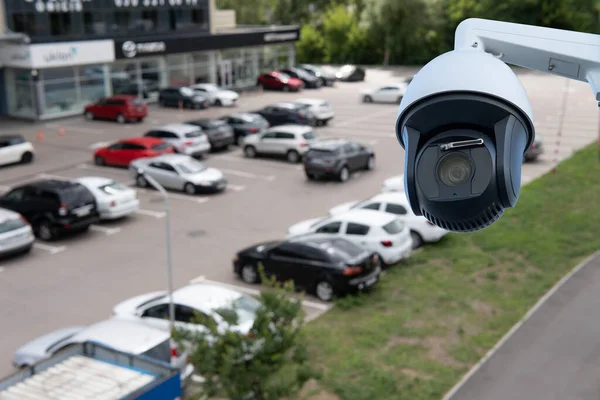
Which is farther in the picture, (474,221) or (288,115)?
(288,115)

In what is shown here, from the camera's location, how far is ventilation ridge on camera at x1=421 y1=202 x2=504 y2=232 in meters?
1.94

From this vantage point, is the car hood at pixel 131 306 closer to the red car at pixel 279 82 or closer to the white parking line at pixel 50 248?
the white parking line at pixel 50 248

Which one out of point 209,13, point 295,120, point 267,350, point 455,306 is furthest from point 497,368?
point 209,13

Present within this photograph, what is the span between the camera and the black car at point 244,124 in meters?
34.3

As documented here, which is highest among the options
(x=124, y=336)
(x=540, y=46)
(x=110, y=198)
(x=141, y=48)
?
(x=540, y=46)

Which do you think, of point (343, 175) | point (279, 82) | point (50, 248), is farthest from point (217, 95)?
point (50, 248)

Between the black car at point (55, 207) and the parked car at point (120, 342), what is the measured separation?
7630 mm

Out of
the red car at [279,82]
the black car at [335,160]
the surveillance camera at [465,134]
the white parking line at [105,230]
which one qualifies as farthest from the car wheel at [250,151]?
the surveillance camera at [465,134]

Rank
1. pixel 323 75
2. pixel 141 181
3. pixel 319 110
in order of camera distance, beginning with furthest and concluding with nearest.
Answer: pixel 323 75
pixel 319 110
pixel 141 181

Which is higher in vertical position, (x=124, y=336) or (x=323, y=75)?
(x=124, y=336)

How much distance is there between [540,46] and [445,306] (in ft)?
46.9

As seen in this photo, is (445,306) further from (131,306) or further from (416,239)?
(131,306)

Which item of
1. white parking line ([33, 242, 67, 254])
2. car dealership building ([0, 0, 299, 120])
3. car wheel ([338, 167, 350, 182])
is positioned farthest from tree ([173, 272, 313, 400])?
car dealership building ([0, 0, 299, 120])

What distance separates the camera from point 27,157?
31.6 meters
